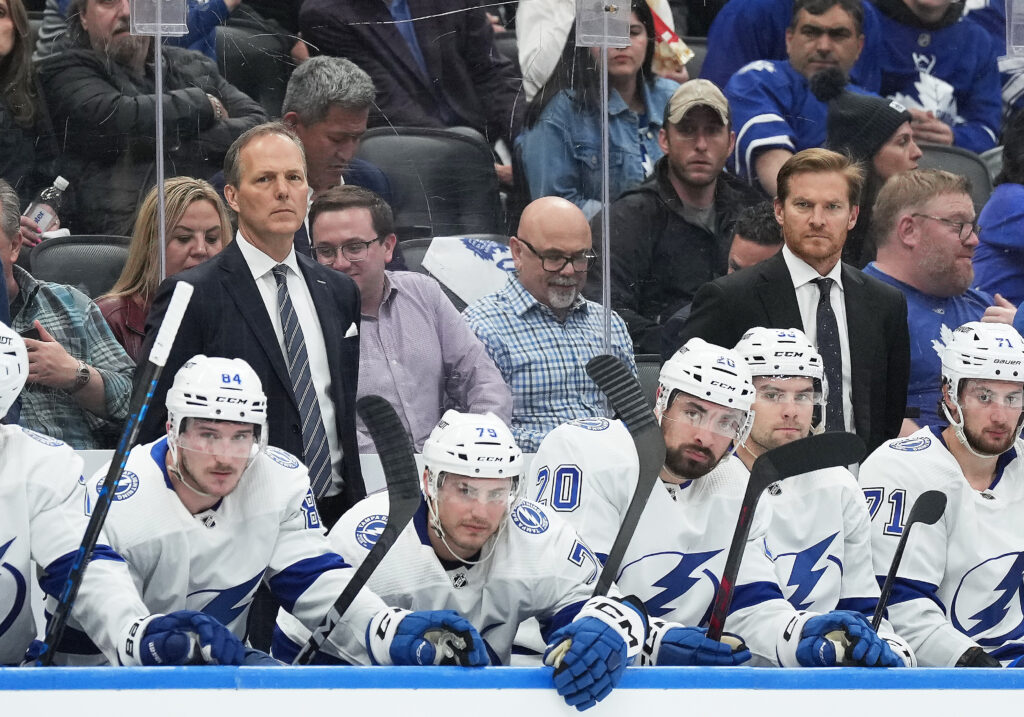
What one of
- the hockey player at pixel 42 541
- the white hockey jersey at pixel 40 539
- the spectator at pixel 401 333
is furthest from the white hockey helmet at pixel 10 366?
the spectator at pixel 401 333

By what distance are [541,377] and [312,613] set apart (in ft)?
3.13

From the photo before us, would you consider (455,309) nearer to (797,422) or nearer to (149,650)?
(797,422)

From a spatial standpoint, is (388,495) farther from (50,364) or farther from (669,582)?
(50,364)

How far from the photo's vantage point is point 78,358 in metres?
3.62

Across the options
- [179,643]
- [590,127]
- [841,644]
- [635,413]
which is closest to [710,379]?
[635,413]

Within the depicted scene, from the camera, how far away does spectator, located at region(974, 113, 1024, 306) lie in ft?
13.7

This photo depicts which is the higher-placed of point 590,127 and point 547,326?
point 590,127

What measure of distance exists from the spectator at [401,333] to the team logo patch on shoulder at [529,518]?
565 mm

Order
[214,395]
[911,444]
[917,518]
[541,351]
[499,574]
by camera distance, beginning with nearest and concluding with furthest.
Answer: [214,395]
[499,574]
[917,518]
[911,444]
[541,351]

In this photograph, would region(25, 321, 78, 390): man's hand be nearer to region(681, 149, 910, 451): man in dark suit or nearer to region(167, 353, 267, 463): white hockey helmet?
region(167, 353, 267, 463): white hockey helmet

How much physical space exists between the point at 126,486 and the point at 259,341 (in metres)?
0.51

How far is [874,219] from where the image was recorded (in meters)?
4.16

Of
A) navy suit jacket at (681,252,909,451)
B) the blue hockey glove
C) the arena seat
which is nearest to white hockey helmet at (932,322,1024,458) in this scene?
navy suit jacket at (681,252,909,451)

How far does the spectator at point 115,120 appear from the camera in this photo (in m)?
3.78
